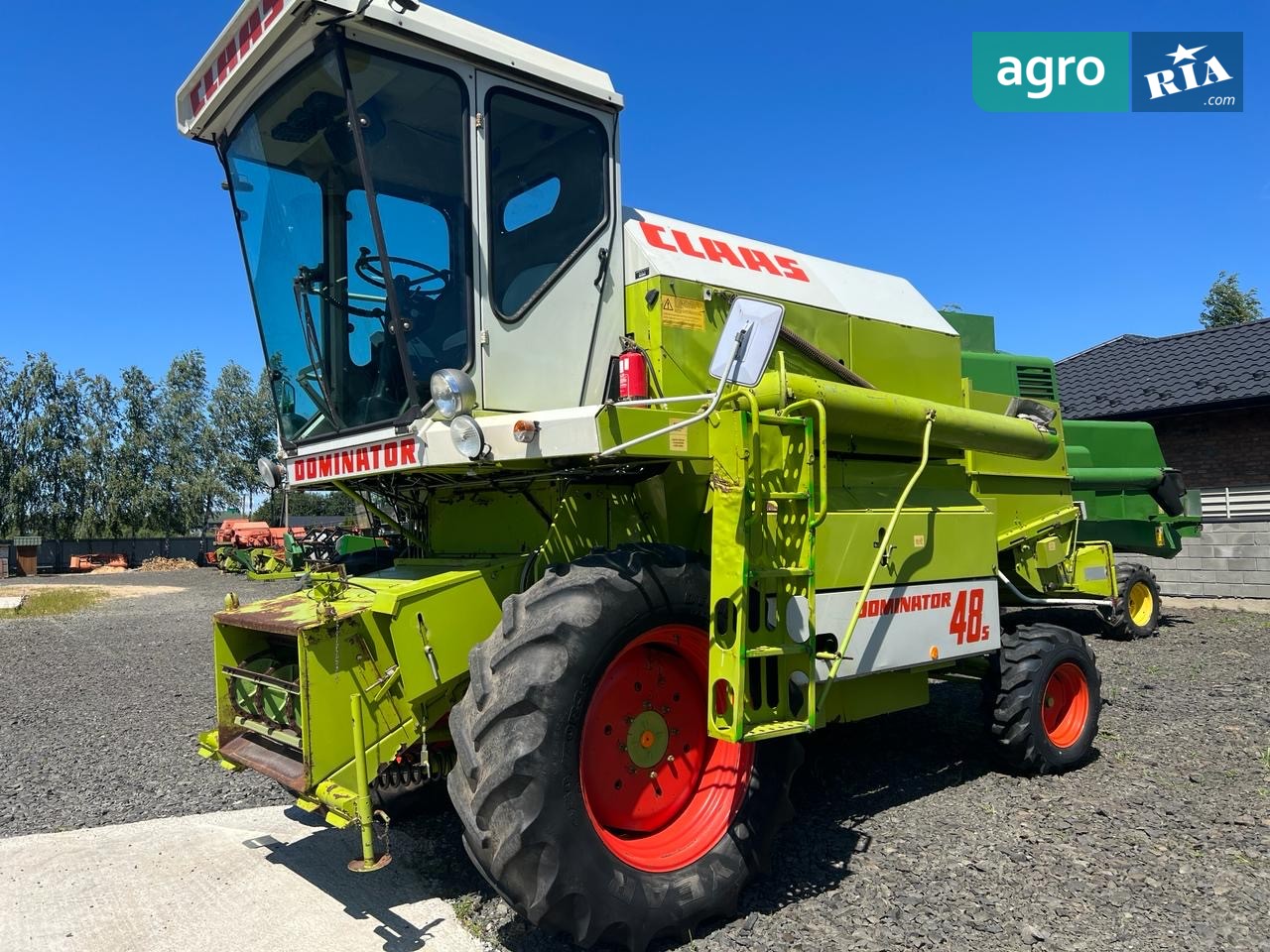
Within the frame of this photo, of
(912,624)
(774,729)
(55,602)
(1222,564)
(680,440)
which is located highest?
(680,440)

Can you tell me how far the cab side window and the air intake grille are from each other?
4.11 meters

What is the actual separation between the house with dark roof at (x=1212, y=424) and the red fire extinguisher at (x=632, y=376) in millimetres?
11996

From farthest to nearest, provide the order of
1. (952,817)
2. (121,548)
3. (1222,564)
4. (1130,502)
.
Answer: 1. (121,548)
2. (1222,564)
3. (1130,502)
4. (952,817)

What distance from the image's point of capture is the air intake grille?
6.90 metres

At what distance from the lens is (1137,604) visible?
10547 millimetres

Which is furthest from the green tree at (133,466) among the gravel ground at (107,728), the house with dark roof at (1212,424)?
the house with dark roof at (1212,424)

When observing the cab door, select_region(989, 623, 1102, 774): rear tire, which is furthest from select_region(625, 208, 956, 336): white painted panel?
select_region(989, 623, 1102, 774): rear tire

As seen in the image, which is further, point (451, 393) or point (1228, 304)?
point (1228, 304)

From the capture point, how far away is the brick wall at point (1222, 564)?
1239 centimetres

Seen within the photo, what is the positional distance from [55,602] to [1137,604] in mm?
20879

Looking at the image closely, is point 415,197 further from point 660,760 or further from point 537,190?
point 660,760

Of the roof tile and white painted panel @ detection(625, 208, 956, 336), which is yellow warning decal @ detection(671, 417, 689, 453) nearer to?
white painted panel @ detection(625, 208, 956, 336)

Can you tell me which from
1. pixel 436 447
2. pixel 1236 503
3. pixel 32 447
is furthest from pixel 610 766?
pixel 32 447

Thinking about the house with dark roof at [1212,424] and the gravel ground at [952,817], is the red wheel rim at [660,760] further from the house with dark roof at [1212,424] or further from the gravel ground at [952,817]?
the house with dark roof at [1212,424]
